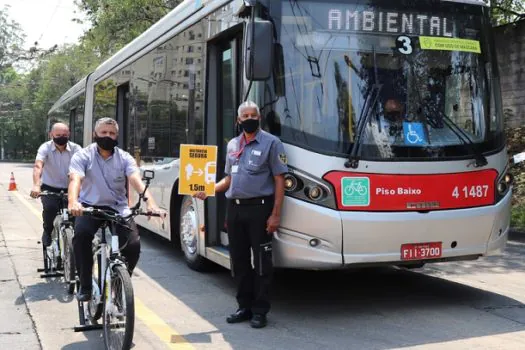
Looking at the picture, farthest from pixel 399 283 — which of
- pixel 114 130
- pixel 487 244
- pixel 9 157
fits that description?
pixel 9 157

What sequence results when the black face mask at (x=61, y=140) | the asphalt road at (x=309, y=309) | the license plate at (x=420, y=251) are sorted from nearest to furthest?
the asphalt road at (x=309, y=309) → the license plate at (x=420, y=251) → the black face mask at (x=61, y=140)

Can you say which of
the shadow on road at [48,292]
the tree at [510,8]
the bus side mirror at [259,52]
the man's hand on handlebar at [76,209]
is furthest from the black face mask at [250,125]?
the tree at [510,8]

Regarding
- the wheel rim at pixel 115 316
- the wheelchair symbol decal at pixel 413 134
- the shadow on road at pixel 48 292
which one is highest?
the wheelchair symbol decal at pixel 413 134

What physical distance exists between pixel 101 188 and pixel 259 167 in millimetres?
1278

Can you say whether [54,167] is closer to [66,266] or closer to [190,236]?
[66,266]

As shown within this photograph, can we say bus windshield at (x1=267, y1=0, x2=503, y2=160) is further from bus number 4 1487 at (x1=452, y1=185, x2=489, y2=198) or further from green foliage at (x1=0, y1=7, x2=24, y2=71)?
green foliage at (x1=0, y1=7, x2=24, y2=71)

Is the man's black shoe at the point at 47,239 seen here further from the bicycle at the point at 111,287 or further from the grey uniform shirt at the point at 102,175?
the grey uniform shirt at the point at 102,175

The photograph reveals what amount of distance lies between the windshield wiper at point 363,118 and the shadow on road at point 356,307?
1.38 m

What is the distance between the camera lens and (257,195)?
16.9ft

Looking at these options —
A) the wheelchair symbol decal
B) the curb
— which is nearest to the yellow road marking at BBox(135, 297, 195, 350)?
the wheelchair symbol decal

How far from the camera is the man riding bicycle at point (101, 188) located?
16.0ft

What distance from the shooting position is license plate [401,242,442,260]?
5285 millimetres

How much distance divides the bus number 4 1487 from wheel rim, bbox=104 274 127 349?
2.93 m

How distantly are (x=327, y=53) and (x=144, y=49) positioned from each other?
443cm
